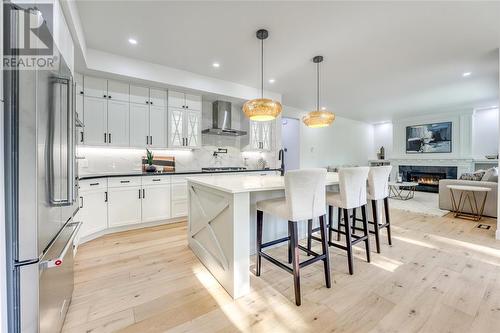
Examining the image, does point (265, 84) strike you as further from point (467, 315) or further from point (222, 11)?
point (467, 315)

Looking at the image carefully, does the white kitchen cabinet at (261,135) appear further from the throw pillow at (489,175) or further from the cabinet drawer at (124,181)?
the throw pillow at (489,175)

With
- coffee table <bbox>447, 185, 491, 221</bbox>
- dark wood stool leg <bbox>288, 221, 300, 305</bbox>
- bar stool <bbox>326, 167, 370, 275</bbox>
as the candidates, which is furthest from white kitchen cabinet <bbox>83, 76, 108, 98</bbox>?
coffee table <bbox>447, 185, 491, 221</bbox>

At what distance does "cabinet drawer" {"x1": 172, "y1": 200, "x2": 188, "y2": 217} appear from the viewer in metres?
3.75

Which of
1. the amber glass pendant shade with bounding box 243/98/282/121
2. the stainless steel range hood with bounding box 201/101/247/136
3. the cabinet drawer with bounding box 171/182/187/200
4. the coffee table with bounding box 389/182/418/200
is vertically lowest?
the coffee table with bounding box 389/182/418/200

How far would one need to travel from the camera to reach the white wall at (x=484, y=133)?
21.3ft

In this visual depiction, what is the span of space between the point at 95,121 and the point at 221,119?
2.18 m

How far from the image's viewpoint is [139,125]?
3.75 m

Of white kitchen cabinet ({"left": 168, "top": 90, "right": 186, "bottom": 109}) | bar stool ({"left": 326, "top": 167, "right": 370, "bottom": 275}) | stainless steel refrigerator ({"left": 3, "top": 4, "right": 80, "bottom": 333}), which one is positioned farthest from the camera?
white kitchen cabinet ({"left": 168, "top": 90, "right": 186, "bottom": 109})

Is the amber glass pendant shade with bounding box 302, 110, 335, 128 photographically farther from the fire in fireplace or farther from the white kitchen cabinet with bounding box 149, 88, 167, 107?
the fire in fireplace

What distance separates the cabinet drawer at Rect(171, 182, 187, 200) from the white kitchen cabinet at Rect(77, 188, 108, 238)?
3.21 feet

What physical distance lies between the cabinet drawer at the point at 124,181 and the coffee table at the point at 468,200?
5425 mm

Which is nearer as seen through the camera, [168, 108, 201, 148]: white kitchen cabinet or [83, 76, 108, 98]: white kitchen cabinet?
[83, 76, 108, 98]: white kitchen cabinet

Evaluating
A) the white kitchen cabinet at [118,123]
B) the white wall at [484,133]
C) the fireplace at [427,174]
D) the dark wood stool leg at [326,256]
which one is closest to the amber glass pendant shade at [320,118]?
the dark wood stool leg at [326,256]

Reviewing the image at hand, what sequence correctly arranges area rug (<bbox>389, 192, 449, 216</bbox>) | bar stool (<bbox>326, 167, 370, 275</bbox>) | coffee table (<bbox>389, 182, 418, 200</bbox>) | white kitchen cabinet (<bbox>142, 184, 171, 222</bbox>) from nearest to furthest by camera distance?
bar stool (<bbox>326, 167, 370, 275</bbox>)
white kitchen cabinet (<bbox>142, 184, 171, 222</bbox>)
area rug (<bbox>389, 192, 449, 216</bbox>)
coffee table (<bbox>389, 182, 418, 200</bbox>)
